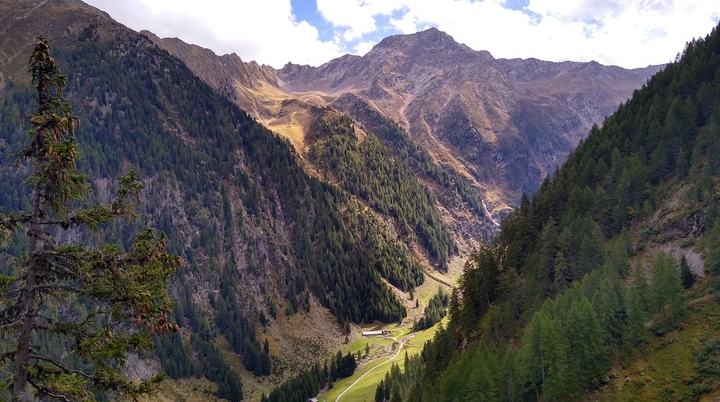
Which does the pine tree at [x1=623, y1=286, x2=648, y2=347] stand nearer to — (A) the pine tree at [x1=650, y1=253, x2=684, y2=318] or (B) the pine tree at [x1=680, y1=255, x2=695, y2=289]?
(A) the pine tree at [x1=650, y1=253, x2=684, y2=318]

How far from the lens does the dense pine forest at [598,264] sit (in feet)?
200

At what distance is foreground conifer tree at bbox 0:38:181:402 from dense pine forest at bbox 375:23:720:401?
54.4 m

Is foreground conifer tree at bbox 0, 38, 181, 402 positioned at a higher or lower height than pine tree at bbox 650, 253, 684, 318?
higher

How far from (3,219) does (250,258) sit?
19031cm

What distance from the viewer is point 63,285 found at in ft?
48.5

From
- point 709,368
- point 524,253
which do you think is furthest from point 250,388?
point 709,368

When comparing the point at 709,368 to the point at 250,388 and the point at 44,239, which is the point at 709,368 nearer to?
the point at 44,239

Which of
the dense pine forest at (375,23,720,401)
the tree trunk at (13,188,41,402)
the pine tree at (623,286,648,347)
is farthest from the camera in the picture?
the dense pine forest at (375,23,720,401)

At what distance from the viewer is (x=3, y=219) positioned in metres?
14.4

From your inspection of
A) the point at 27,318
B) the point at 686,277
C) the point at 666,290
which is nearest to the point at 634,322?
the point at 666,290

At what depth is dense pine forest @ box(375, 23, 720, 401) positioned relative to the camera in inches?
2399

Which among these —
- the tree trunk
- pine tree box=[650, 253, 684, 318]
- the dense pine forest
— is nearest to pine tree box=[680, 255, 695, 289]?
the dense pine forest

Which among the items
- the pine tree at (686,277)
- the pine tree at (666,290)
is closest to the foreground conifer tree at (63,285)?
the pine tree at (666,290)

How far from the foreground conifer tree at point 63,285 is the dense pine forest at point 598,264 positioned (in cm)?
5436
